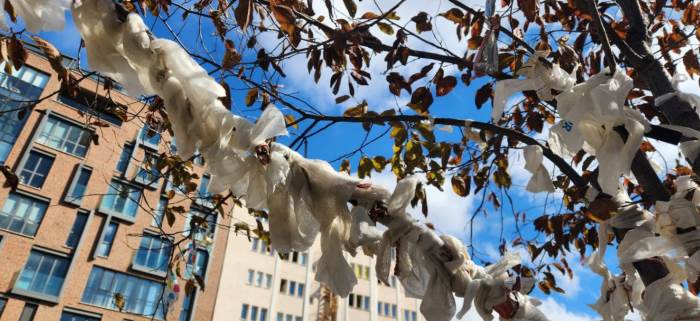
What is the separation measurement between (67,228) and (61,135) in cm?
400

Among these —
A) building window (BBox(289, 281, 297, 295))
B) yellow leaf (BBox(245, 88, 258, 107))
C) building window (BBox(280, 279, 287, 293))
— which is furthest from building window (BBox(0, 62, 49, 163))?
yellow leaf (BBox(245, 88, 258, 107))

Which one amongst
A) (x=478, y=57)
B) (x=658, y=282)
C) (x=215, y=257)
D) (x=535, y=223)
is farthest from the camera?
(x=215, y=257)

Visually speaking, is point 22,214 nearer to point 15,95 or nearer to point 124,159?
point 124,159

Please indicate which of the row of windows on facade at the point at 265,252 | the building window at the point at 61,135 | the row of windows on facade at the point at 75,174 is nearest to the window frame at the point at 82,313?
the row of windows on facade at the point at 75,174

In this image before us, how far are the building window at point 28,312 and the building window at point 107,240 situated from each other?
8.02 feet

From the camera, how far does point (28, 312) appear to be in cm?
1416

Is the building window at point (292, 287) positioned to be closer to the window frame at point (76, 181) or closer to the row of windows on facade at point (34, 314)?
the row of windows on facade at point (34, 314)

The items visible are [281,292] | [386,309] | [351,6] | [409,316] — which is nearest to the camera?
[351,6]

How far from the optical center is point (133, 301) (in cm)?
1619

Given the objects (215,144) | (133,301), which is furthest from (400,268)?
(133,301)

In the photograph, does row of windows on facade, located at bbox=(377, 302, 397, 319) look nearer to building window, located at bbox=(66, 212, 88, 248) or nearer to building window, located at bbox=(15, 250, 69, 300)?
building window, located at bbox=(66, 212, 88, 248)

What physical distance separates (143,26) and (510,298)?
926mm

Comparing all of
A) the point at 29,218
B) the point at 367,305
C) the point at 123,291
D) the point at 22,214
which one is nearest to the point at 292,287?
→ the point at 367,305

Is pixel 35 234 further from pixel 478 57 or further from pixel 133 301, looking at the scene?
pixel 478 57
